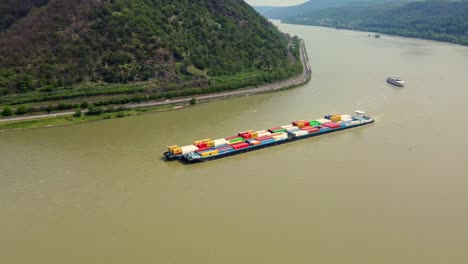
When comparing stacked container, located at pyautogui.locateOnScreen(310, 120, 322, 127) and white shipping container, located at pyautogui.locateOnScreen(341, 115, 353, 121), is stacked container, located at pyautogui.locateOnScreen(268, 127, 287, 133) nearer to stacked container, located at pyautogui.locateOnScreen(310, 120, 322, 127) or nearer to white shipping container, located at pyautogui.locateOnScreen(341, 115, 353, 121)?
stacked container, located at pyautogui.locateOnScreen(310, 120, 322, 127)

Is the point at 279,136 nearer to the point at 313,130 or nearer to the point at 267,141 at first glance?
the point at 267,141

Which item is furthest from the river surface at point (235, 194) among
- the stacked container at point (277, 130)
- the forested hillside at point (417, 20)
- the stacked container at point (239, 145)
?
the forested hillside at point (417, 20)

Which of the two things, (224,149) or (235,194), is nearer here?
(235,194)

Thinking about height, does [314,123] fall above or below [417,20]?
below

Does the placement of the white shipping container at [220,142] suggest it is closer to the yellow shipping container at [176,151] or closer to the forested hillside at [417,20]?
the yellow shipping container at [176,151]

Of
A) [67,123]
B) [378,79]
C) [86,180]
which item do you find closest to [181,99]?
[67,123]

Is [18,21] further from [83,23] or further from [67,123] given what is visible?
[67,123]

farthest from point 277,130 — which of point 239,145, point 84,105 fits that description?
point 84,105
